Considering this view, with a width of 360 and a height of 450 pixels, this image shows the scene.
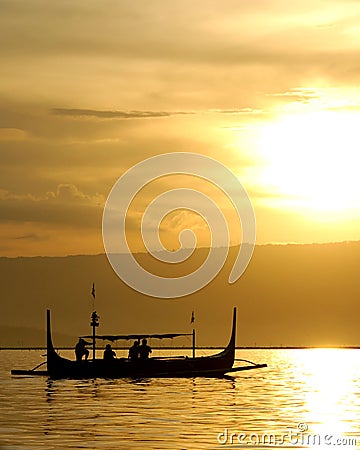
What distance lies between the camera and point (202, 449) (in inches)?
1736

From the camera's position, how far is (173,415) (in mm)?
58438

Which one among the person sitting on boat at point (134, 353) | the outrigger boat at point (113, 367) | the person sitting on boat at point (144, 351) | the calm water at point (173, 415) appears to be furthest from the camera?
the person sitting on boat at point (144, 351)

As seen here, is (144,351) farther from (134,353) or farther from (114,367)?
(114,367)

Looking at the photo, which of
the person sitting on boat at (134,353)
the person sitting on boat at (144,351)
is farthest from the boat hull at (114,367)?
the person sitting on boat at (144,351)

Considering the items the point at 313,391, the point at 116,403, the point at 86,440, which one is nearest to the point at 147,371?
the point at 313,391

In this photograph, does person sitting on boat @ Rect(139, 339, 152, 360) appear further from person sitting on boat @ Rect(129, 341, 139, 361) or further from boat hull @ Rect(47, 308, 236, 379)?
boat hull @ Rect(47, 308, 236, 379)

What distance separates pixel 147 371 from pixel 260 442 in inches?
1465

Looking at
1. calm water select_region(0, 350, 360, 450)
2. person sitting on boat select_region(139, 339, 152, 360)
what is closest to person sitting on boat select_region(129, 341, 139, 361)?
person sitting on boat select_region(139, 339, 152, 360)

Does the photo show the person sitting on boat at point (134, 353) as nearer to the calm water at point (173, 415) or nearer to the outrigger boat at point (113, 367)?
the outrigger boat at point (113, 367)

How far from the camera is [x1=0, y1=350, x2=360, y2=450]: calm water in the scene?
154ft

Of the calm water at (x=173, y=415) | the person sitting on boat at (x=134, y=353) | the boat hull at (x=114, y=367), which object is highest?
the person sitting on boat at (x=134, y=353)

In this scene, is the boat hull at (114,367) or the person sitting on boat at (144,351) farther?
the person sitting on boat at (144,351)

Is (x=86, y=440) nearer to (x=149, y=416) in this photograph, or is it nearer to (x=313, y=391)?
(x=149, y=416)

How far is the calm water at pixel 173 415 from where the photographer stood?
46.8 meters
